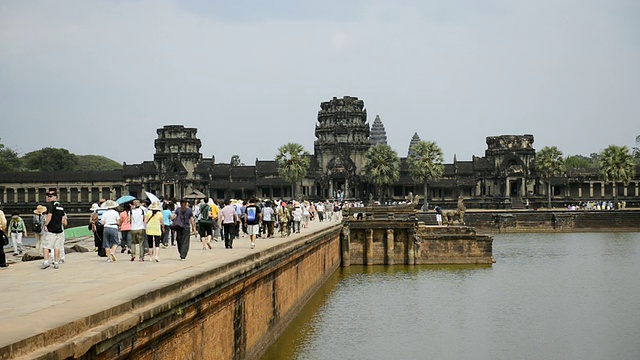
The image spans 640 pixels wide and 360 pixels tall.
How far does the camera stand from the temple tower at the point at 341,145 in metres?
108

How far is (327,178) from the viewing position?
4262 inches

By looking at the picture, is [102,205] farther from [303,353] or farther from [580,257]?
[580,257]

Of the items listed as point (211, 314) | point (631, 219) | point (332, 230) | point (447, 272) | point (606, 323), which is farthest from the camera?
point (631, 219)

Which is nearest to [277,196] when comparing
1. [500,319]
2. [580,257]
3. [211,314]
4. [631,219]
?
[631,219]

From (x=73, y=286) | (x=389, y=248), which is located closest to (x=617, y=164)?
(x=389, y=248)

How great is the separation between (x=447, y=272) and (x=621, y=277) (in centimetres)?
892

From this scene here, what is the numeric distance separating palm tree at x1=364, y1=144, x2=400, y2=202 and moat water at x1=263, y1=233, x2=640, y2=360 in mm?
52338

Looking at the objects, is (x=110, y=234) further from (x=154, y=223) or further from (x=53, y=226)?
(x=53, y=226)

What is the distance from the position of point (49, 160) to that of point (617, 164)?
336 ft

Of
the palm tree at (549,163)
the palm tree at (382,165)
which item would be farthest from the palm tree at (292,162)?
the palm tree at (549,163)

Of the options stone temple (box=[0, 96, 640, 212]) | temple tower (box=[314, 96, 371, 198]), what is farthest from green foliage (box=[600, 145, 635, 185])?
temple tower (box=[314, 96, 371, 198])

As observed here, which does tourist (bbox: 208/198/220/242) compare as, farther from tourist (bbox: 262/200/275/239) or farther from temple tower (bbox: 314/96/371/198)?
temple tower (bbox: 314/96/371/198)

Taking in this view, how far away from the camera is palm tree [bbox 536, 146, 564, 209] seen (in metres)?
97.5

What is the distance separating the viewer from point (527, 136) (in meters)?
109
